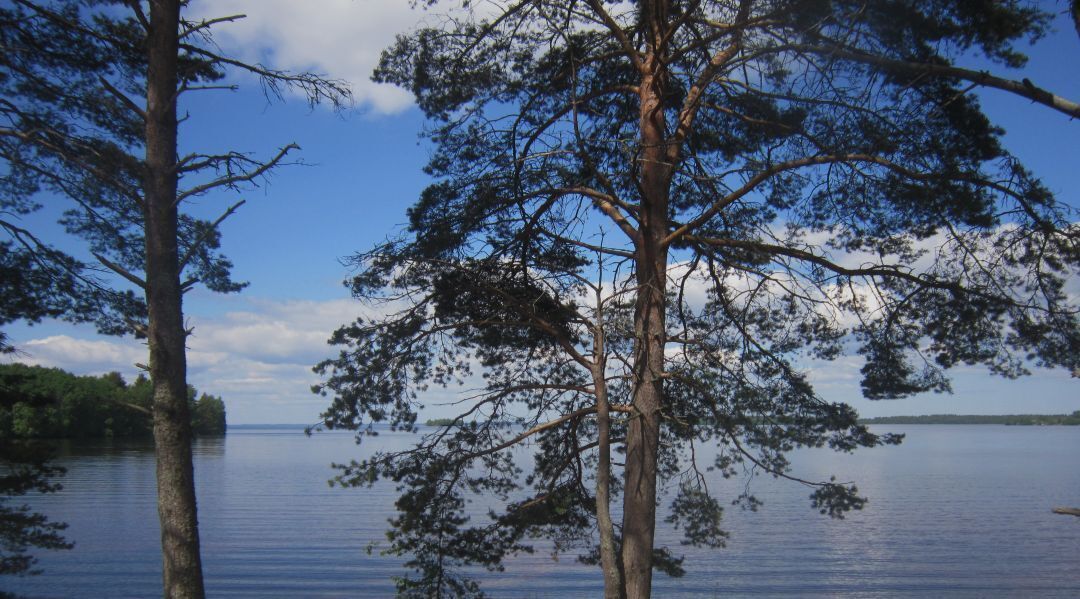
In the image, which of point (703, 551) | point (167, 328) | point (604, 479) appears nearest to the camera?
point (167, 328)

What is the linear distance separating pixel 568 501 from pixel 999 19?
226 inches

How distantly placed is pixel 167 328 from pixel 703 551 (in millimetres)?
17813

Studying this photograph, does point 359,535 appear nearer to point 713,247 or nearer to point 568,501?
point 568,501

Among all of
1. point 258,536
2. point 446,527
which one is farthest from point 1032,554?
point 258,536

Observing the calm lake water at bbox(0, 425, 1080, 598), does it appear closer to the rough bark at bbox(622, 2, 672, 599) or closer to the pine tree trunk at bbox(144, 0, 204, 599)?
the pine tree trunk at bbox(144, 0, 204, 599)

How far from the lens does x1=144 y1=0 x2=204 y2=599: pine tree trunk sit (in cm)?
609

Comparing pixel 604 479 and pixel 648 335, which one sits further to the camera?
pixel 648 335

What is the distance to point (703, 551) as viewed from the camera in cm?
2100

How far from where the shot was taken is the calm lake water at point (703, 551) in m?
16.9

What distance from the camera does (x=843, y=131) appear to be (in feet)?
23.2

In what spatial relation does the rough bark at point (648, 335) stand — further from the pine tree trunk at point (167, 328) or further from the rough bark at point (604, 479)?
the pine tree trunk at point (167, 328)

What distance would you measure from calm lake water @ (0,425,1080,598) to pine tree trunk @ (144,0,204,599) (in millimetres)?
2628

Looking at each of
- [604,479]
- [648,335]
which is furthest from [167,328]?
[648,335]

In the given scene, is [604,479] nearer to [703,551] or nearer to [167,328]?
[167,328]
